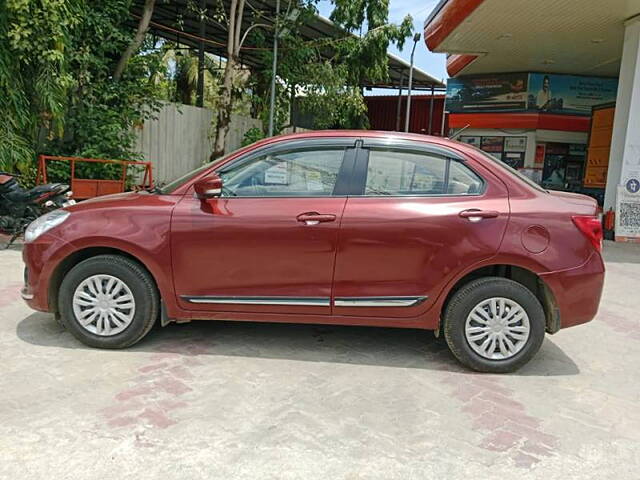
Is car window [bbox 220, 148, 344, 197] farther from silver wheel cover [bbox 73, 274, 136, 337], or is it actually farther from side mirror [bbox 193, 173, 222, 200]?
silver wheel cover [bbox 73, 274, 136, 337]

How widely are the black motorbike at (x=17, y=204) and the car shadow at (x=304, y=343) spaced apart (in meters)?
3.24

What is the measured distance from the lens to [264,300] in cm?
380

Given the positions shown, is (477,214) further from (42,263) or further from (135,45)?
(135,45)

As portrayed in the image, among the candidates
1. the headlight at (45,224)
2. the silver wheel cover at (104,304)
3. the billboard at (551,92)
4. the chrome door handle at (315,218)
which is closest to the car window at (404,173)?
the chrome door handle at (315,218)

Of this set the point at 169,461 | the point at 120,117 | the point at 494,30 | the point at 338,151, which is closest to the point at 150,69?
the point at 120,117

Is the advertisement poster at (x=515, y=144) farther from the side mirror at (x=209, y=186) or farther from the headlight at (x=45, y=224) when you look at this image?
the headlight at (x=45, y=224)

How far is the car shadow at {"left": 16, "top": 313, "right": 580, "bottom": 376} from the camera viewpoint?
12.9 ft

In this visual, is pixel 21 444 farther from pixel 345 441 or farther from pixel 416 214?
pixel 416 214

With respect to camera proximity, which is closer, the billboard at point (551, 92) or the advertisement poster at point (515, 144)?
the billboard at point (551, 92)

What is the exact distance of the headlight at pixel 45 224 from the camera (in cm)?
388

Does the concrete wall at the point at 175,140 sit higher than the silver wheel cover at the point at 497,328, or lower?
higher

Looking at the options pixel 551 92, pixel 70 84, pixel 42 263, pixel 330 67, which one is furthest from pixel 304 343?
pixel 551 92

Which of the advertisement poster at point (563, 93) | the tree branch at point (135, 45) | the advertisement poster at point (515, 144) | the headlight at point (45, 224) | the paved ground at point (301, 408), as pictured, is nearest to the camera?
the paved ground at point (301, 408)

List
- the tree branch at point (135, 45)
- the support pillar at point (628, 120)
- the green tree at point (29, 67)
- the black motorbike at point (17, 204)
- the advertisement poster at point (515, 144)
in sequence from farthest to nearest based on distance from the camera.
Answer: the advertisement poster at point (515, 144)
the tree branch at point (135, 45)
the support pillar at point (628, 120)
the green tree at point (29, 67)
the black motorbike at point (17, 204)
